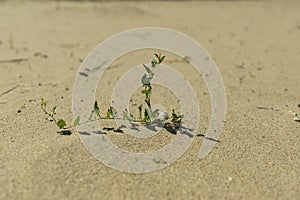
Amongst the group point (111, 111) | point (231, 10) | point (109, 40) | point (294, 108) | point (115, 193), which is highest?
point (231, 10)

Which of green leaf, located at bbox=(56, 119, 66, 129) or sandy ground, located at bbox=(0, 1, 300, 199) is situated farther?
green leaf, located at bbox=(56, 119, 66, 129)

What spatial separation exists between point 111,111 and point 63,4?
3.85 m

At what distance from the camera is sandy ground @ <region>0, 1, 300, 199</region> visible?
4.88 ft

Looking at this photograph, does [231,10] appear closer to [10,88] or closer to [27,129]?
[10,88]

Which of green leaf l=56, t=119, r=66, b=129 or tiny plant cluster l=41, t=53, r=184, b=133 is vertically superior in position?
tiny plant cluster l=41, t=53, r=184, b=133

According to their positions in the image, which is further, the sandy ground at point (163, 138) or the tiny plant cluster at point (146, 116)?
the tiny plant cluster at point (146, 116)

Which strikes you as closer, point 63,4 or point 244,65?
point 244,65

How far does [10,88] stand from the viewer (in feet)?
7.80

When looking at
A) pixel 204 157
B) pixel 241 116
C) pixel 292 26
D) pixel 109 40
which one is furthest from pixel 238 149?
pixel 292 26

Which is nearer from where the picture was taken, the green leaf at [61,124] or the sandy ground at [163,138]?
the sandy ground at [163,138]

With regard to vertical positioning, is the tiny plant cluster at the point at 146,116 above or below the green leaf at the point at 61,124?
above

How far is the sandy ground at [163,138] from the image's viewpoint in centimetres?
149

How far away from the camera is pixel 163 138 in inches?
71.3

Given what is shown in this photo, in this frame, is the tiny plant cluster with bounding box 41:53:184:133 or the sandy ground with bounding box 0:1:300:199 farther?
the tiny plant cluster with bounding box 41:53:184:133
